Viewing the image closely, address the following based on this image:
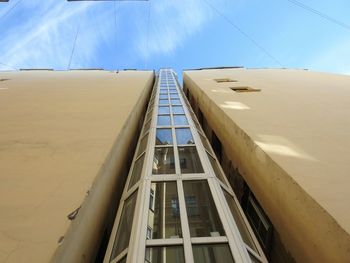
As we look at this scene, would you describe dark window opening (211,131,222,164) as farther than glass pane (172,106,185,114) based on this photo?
No

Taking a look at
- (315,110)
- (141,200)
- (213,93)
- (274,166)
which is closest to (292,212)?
(274,166)

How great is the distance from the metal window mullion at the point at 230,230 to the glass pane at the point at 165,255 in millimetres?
510

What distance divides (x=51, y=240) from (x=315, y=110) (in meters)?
5.17

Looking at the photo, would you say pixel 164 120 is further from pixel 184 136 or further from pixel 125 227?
pixel 125 227

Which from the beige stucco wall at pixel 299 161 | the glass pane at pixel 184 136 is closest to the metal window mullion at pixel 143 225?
the beige stucco wall at pixel 299 161

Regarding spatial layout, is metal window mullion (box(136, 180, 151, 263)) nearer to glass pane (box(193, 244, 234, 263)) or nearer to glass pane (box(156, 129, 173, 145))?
glass pane (box(193, 244, 234, 263))

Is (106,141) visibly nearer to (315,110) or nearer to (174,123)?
(174,123)

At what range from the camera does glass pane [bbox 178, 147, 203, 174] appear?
13.9 feet

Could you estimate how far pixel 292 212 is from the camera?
119 inches

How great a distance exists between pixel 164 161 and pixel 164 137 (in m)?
1.18

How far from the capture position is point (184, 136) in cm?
576

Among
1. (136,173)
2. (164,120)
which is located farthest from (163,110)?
(136,173)

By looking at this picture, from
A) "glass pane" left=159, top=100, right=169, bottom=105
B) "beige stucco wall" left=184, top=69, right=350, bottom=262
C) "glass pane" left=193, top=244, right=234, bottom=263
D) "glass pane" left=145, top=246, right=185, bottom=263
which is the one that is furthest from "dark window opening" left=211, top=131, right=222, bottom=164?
"glass pane" left=145, top=246, right=185, bottom=263

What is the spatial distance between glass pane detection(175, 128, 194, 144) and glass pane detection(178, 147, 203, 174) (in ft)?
1.23
